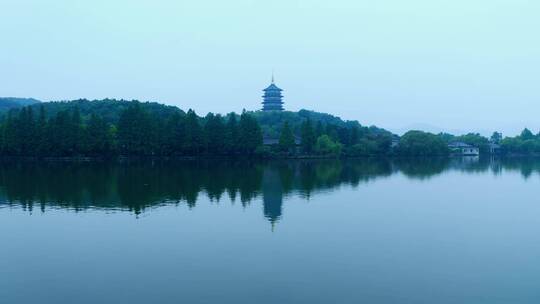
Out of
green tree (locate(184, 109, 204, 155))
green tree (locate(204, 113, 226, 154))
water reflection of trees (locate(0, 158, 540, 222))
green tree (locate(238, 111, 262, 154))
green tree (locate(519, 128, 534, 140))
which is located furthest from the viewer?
green tree (locate(519, 128, 534, 140))

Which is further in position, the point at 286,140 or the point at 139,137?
the point at 286,140

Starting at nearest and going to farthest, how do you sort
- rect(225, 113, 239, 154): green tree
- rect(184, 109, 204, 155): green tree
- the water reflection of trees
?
the water reflection of trees < rect(184, 109, 204, 155): green tree < rect(225, 113, 239, 154): green tree

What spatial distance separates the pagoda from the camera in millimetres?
106000

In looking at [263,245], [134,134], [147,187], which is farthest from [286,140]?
[263,245]

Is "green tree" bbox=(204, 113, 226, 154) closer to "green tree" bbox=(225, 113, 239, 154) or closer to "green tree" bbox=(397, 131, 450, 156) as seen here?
"green tree" bbox=(225, 113, 239, 154)

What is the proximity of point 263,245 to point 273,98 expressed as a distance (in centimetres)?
9256

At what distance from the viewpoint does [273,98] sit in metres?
106

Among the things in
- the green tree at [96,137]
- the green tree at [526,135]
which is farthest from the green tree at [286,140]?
the green tree at [526,135]

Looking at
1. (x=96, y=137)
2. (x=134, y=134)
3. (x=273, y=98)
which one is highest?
(x=273, y=98)

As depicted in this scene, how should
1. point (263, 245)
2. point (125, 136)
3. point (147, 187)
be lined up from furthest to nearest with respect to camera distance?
point (125, 136) → point (147, 187) → point (263, 245)

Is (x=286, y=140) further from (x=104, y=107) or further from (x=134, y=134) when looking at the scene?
(x=104, y=107)

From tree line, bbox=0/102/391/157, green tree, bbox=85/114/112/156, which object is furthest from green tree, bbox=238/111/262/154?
green tree, bbox=85/114/112/156

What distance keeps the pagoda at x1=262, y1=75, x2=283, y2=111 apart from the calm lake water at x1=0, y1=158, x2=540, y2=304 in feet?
260

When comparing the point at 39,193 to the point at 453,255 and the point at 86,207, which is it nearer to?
the point at 86,207
